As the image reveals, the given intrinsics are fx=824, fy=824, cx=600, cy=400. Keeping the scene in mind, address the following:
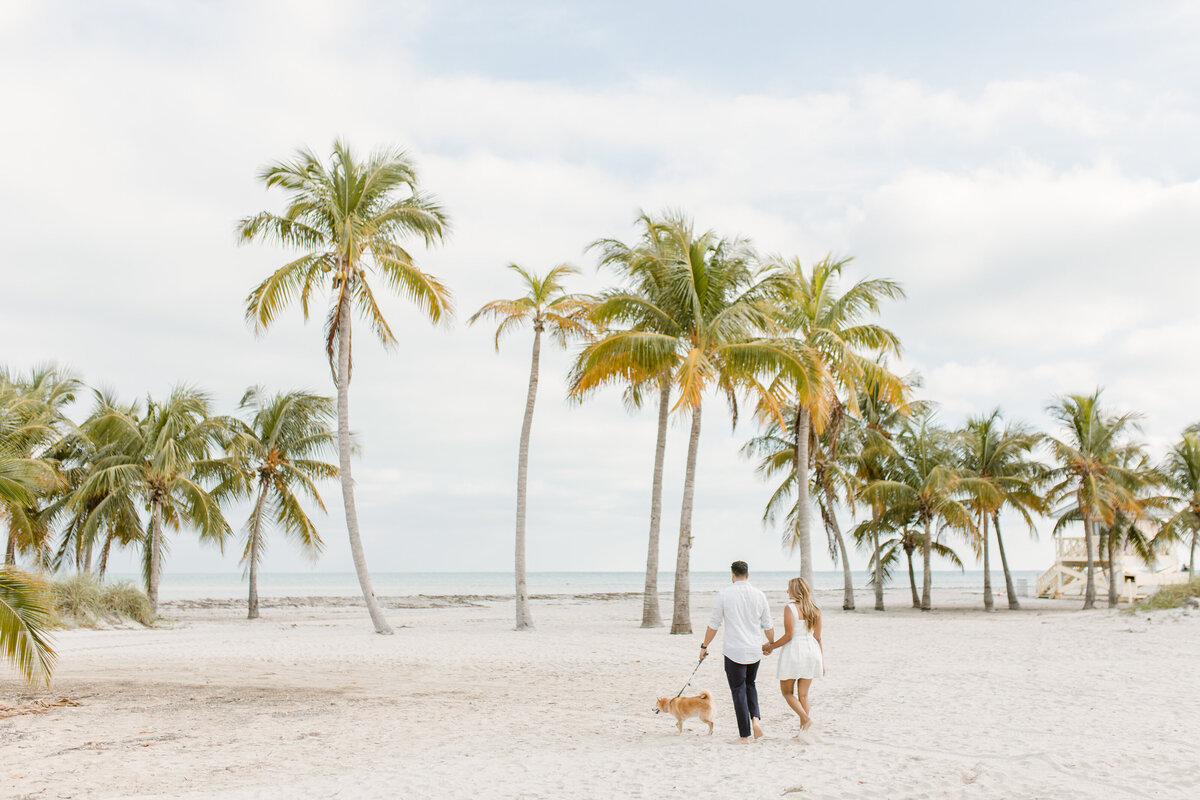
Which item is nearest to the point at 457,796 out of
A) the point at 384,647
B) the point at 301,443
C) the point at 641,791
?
the point at 641,791

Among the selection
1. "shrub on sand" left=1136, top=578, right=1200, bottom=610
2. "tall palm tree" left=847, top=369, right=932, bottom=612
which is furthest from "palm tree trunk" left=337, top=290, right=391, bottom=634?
"shrub on sand" left=1136, top=578, right=1200, bottom=610

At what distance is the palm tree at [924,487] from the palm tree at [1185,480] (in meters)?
7.61

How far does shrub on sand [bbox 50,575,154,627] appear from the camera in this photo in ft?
64.1

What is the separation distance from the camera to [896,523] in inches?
1120

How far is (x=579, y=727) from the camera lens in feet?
25.7

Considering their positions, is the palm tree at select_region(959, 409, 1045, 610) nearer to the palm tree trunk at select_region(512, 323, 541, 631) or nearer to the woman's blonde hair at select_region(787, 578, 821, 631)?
the palm tree trunk at select_region(512, 323, 541, 631)

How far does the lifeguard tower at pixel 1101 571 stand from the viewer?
32531 millimetres

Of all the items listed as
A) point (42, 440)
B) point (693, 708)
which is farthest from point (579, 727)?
point (42, 440)

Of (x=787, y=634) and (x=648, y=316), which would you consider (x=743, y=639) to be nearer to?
(x=787, y=634)

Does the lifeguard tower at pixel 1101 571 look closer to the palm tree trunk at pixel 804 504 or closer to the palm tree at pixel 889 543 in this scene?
the palm tree at pixel 889 543

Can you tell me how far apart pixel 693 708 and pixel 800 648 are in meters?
1.06

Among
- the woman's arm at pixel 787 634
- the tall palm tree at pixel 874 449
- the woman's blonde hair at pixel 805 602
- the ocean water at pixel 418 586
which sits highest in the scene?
the tall palm tree at pixel 874 449

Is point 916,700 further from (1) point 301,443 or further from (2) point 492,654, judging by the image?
(1) point 301,443

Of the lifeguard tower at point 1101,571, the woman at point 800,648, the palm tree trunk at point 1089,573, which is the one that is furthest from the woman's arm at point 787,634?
the lifeguard tower at point 1101,571
